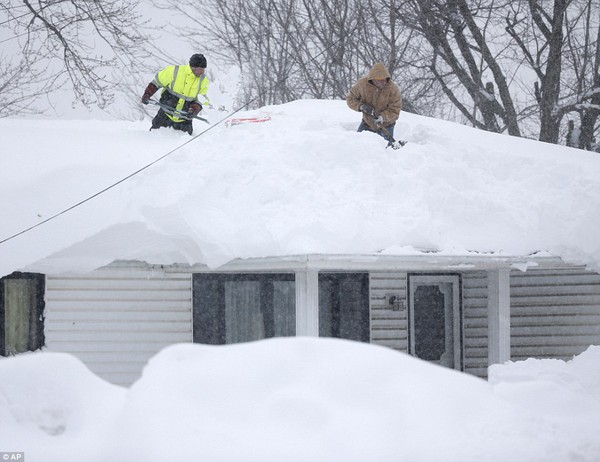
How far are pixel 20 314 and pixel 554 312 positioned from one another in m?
7.88

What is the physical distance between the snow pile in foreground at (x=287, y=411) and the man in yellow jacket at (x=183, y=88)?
25.3 ft

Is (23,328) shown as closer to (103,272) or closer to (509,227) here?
(103,272)

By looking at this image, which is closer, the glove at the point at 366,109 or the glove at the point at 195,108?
the glove at the point at 366,109

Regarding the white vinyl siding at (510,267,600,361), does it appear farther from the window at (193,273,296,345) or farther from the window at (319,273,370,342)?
the window at (193,273,296,345)

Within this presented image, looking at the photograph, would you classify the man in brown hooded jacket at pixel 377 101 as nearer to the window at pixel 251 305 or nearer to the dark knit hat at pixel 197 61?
the dark knit hat at pixel 197 61

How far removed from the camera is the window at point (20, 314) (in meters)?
10.4

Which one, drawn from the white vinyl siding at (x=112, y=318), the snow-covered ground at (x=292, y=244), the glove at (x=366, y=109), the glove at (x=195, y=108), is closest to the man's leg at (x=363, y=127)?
the glove at (x=366, y=109)

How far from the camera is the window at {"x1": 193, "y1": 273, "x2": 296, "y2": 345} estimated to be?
11.2 meters

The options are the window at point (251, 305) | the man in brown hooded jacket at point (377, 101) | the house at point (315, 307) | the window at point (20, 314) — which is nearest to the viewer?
the house at point (315, 307)

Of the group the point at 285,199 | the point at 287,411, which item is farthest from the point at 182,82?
the point at 287,411

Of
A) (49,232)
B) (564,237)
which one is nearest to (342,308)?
(564,237)

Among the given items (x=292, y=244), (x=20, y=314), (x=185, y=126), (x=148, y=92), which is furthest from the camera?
(x=185, y=126)

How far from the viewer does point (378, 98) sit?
37.8ft

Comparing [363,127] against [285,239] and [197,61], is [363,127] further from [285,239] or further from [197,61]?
[285,239]
